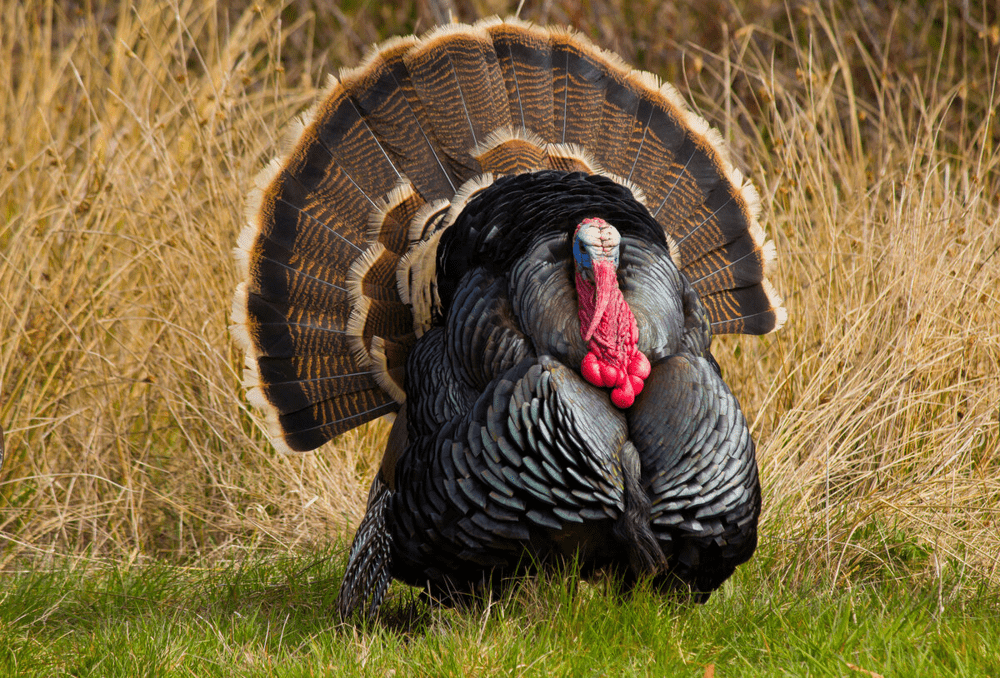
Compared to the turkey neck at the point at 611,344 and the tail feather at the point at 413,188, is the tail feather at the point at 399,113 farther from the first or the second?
the turkey neck at the point at 611,344

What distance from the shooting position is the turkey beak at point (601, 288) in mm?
3250

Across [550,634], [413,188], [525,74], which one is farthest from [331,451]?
[550,634]

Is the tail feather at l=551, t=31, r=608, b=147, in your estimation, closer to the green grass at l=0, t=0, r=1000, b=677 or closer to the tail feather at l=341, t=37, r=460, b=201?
the tail feather at l=341, t=37, r=460, b=201

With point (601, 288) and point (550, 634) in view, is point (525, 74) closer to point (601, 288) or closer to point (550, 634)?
point (601, 288)

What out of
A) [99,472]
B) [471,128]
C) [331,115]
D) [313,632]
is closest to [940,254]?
[471,128]

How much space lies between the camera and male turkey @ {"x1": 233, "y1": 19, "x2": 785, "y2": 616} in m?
3.20

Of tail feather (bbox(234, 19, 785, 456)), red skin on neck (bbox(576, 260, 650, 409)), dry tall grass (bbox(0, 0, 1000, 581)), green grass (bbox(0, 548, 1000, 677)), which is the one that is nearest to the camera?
green grass (bbox(0, 548, 1000, 677))

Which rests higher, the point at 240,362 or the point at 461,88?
the point at 461,88

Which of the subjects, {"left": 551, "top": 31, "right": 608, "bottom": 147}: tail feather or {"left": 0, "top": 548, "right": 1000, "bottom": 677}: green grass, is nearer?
{"left": 0, "top": 548, "right": 1000, "bottom": 677}: green grass

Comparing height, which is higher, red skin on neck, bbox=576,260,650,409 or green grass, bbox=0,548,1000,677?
red skin on neck, bbox=576,260,650,409

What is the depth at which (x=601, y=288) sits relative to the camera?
10.7 feet

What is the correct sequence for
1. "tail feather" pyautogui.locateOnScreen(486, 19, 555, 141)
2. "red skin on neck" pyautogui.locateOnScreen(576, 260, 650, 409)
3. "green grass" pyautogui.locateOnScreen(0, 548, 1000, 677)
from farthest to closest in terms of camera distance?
"tail feather" pyautogui.locateOnScreen(486, 19, 555, 141)
"red skin on neck" pyautogui.locateOnScreen(576, 260, 650, 409)
"green grass" pyautogui.locateOnScreen(0, 548, 1000, 677)

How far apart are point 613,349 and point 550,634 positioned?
0.87 m

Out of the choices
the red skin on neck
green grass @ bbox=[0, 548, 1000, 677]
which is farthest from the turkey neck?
green grass @ bbox=[0, 548, 1000, 677]
